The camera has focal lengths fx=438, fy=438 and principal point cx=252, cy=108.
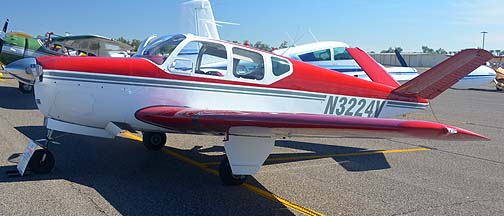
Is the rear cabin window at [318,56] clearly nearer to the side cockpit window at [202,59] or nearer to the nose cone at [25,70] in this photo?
the side cockpit window at [202,59]

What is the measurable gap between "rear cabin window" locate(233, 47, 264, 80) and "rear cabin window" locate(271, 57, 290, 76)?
0.19 meters

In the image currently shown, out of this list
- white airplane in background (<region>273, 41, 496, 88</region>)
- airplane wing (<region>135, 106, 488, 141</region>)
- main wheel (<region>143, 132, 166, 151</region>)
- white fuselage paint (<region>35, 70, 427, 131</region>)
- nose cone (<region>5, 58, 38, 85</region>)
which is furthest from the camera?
white airplane in background (<region>273, 41, 496, 88</region>)

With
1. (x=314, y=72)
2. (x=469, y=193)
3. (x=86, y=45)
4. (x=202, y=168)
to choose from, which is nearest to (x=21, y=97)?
(x=86, y=45)

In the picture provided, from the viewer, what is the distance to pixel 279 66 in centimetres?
628

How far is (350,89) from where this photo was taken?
678cm

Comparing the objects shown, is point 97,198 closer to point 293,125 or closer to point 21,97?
point 293,125

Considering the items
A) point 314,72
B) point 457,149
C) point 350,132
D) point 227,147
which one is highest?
point 314,72

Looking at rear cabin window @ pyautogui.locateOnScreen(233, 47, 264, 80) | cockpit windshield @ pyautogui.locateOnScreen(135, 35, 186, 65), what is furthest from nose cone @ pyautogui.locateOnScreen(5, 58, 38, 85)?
rear cabin window @ pyautogui.locateOnScreen(233, 47, 264, 80)

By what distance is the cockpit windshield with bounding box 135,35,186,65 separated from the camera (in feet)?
19.0

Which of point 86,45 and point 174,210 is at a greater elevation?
point 86,45

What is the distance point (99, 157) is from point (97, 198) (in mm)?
2032

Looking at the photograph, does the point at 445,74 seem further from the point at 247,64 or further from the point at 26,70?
the point at 26,70

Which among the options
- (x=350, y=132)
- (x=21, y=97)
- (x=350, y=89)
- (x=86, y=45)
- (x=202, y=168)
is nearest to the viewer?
(x=350, y=132)

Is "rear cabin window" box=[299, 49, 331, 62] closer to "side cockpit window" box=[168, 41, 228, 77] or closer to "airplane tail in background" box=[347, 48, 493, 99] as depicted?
"airplane tail in background" box=[347, 48, 493, 99]
